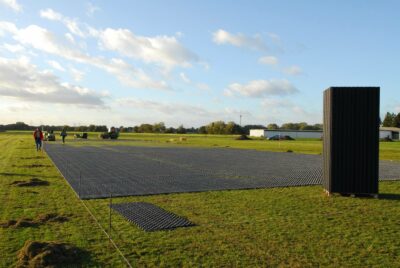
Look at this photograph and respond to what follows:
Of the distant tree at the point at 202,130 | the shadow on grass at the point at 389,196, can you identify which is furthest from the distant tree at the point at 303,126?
the shadow on grass at the point at 389,196

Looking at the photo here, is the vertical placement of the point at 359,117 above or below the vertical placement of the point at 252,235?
above

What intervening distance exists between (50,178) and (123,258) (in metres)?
9.38

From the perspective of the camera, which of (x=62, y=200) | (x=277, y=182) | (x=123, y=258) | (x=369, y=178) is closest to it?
(x=123, y=258)

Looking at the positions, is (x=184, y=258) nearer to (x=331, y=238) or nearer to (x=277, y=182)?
(x=331, y=238)

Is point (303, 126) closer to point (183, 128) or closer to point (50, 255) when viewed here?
point (183, 128)

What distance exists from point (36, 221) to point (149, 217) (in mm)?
2185

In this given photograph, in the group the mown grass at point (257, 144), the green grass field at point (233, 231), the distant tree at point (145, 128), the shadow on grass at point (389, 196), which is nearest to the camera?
the green grass field at point (233, 231)

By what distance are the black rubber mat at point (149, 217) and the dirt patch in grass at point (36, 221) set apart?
127cm

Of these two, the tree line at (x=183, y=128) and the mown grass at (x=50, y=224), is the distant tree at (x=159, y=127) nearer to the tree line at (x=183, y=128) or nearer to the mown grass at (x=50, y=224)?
the tree line at (x=183, y=128)

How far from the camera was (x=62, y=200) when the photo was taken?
9.41 metres

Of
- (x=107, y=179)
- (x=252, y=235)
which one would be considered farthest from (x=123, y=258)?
(x=107, y=179)

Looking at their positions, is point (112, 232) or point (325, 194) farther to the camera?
point (325, 194)

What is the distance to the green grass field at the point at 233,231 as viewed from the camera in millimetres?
5328

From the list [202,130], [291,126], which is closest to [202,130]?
[202,130]
